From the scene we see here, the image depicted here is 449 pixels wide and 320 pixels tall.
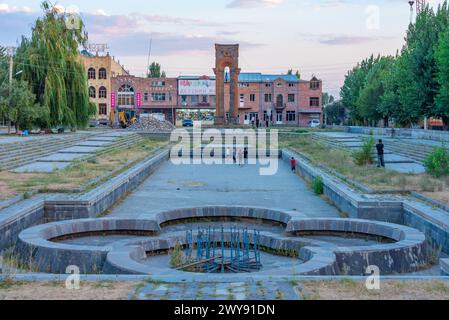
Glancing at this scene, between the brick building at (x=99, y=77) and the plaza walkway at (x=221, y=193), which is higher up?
the brick building at (x=99, y=77)

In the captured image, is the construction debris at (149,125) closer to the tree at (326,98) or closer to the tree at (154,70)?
the tree at (154,70)

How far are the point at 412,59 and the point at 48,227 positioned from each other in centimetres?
3446

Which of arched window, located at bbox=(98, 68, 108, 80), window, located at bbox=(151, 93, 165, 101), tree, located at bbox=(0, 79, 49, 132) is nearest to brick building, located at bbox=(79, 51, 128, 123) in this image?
arched window, located at bbox=(98, 68, 108, 80)

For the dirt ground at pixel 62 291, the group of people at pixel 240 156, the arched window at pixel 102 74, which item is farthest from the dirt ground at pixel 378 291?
the arched window at pixel 102 74

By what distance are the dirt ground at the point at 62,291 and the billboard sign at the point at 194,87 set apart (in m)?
69.3

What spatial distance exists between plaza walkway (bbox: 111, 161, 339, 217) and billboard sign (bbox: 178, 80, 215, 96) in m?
47.4

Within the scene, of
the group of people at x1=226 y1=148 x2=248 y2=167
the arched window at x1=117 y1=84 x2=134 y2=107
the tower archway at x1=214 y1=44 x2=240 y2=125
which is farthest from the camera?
the arched window at x1=117 y1=84 x2=134 y2=107

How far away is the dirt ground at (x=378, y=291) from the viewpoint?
661 cm

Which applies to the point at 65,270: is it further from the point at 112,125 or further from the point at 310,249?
the point at 112,125

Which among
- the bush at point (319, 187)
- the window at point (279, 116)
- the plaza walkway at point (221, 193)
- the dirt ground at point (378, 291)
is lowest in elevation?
the plaza walkway at point (221, 193)

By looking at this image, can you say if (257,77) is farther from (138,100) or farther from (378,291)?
(378,291)

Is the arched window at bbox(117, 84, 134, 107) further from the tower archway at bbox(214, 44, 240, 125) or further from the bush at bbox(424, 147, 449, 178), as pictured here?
the bush at bbox(424, 147, 449, 178)

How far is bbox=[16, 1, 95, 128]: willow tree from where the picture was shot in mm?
41719

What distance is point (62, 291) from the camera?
684 cm
